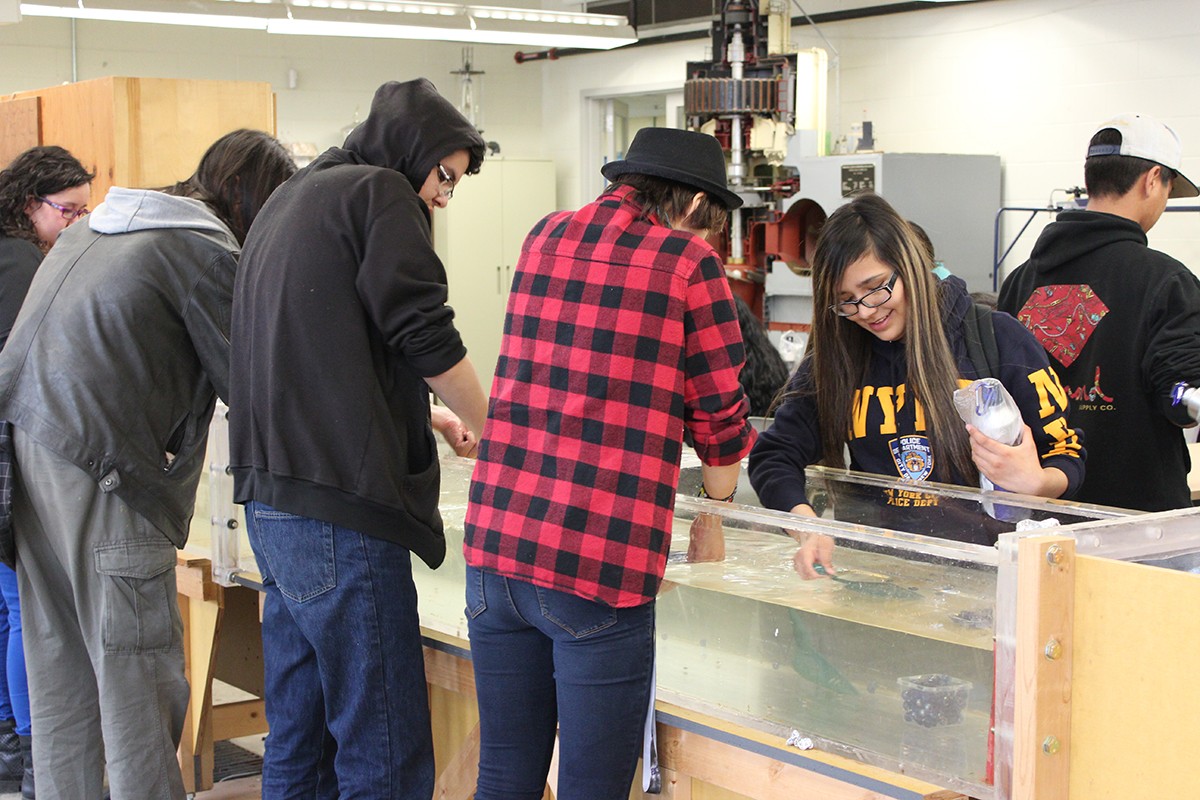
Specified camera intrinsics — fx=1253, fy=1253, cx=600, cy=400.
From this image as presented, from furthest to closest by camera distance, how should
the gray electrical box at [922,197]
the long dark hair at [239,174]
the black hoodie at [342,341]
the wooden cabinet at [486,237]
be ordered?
1. the wooden cabinet at [486,237]
2. the gray electrical box at [922,197]
3. the long dark hair at [239,174]
4. the black hoodie at [342,341]

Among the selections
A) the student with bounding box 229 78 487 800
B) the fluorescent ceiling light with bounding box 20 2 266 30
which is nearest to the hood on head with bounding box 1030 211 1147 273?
the student with bounding box 229 78 487 800

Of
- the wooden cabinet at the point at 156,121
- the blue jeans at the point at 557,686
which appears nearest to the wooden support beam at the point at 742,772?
the blue jeans at the point at 557,686

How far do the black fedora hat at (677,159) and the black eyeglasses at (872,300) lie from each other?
1.44 feet

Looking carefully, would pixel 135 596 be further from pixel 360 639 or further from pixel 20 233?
pixel 20 233

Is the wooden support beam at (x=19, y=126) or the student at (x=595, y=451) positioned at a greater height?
the wooden support beam at (x=19, y=126)

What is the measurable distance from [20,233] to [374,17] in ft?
11.1

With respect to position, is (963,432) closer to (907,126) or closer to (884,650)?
(884,650)

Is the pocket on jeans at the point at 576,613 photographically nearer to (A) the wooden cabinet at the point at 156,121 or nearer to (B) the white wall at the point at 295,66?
(A) the wooden cabinet at the point at 156,121

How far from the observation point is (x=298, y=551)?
1.77 metres

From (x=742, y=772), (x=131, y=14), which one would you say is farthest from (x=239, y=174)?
(x=131, y=14)

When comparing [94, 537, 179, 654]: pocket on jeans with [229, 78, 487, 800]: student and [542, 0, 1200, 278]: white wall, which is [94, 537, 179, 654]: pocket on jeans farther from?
[542, 0, 1200, 278]: white wall

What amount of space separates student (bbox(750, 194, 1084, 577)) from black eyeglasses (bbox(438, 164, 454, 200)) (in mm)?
594

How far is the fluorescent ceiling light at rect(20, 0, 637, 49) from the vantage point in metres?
5.80

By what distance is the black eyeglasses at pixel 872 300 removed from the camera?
6.44 feet
